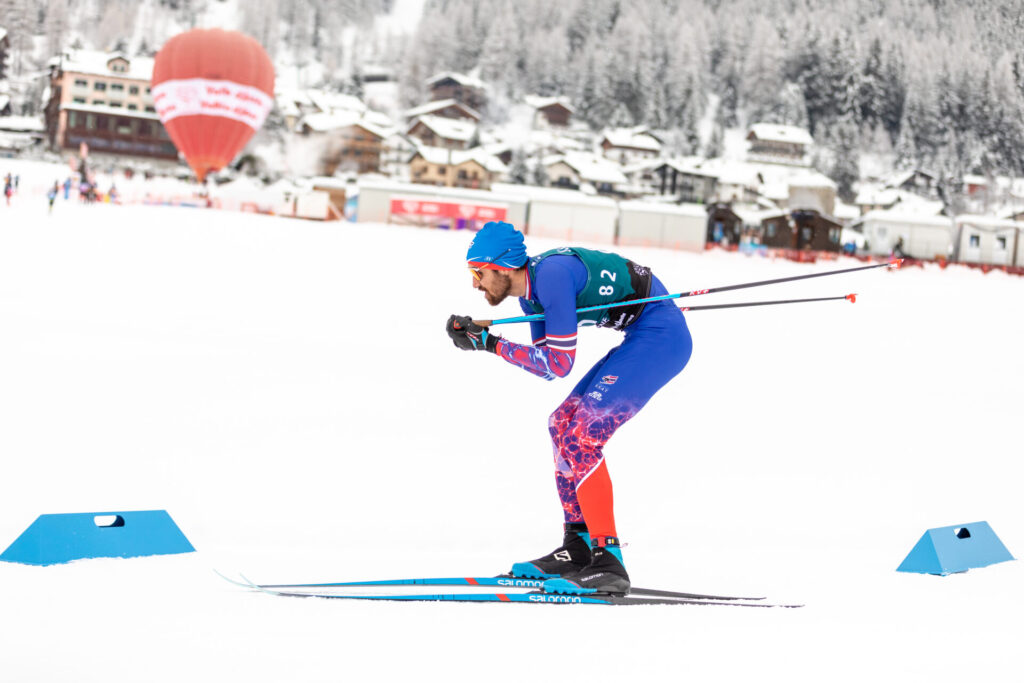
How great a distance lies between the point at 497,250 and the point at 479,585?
43.0 inches

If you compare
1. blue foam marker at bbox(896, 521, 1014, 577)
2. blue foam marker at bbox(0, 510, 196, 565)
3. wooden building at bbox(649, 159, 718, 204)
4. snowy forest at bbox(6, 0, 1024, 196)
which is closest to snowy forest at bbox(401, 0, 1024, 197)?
snowy forest at bbox(6, 0, 1024, 196)

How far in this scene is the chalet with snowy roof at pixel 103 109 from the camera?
4691 centimetres

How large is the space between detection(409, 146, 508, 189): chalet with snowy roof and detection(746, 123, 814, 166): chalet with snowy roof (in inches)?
960

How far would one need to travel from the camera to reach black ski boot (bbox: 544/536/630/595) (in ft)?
9.28

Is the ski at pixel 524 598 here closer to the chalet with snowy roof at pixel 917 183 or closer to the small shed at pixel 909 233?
the small shed at pixel 909 233

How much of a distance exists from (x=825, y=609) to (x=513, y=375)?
5.55m

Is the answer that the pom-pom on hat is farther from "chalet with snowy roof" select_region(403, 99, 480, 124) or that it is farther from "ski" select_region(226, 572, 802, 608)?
"chalet with snowy roof" select_region(403, 99, 480, 124)

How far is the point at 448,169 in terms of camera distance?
155 ft

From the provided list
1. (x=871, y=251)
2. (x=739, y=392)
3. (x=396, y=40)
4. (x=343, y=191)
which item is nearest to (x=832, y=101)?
(x=871, y=251)

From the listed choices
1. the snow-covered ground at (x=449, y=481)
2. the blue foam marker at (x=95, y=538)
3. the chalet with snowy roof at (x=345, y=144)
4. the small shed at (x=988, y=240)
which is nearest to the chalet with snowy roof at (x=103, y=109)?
the chalet with snowy roof at (x=345, y=144)

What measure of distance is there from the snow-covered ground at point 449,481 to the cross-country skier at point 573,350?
1.05 ft

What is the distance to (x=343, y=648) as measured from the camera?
7.16ft

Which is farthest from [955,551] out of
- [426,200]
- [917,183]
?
[917,183]

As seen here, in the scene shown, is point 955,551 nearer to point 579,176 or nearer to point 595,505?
point 595,505
